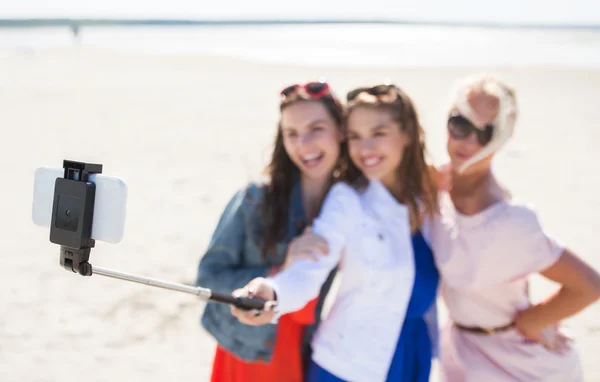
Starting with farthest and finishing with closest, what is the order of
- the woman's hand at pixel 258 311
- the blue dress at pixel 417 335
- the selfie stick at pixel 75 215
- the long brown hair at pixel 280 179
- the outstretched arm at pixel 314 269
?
the long brown hair at pixel 280 179
the blue dress at pixel 417 335
the outstretched arm at pixel 314 269
the woman's hand at pixel 258 311
the selfie stick at pixel 75 215

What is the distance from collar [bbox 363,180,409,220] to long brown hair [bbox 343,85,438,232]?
4 centimetres

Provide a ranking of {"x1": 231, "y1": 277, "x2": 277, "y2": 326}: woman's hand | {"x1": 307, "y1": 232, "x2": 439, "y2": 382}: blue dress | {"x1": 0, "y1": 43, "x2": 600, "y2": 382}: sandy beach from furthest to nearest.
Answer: {"x1": 0, "y1": 43, "x2": 600, "y2": 382}: sandy beach
{"x1": 307, "y1": 232, "x2": 439, "y2": 382}: blue dress
{"x1": 231, "y1": 277, "x2": 277, "y2": 326}: woman's hand

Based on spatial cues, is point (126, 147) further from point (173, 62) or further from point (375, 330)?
point (173, 62)

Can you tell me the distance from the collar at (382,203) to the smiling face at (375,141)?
1.5 inches

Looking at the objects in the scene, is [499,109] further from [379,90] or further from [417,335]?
[417,335]

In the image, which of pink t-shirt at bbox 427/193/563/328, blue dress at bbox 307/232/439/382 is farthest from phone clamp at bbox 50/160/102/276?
pink t-shirt at bbox 427/193/563/328

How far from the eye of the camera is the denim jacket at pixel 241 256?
7.89ft

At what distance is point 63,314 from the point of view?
496 centimetres

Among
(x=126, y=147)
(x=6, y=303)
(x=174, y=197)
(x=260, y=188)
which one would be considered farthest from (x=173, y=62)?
(x=260, y=188)

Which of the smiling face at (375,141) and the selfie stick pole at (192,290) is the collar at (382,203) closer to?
the smiling face at (375,141)

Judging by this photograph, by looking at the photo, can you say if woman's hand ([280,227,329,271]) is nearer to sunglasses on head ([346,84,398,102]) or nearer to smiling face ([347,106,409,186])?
smiling face ([347,106,409,186])

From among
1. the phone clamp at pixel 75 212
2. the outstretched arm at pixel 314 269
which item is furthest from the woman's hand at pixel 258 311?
the phone clamp at pixel 75 212

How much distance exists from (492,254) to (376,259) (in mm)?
435

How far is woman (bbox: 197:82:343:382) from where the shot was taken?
7.89 feet
